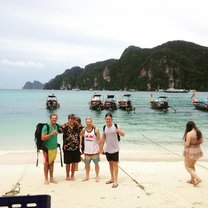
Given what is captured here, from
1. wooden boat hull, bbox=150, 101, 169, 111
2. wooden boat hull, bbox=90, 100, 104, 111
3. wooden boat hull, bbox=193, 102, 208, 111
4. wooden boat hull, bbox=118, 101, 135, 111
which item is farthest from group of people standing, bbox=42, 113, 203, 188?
wooden boat hull, bbox=150, 101, 169, 111

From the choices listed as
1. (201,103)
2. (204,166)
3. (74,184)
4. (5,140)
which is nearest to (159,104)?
(201,103)

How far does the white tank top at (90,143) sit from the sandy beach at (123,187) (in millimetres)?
837

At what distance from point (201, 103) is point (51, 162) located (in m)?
49.2

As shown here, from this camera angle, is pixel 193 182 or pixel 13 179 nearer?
pixel 193 182

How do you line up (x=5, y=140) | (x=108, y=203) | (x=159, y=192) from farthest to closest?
(x=5, y=140)
(x=159, y=192)
(x=108, y=203)

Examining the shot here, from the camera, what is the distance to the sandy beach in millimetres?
6891

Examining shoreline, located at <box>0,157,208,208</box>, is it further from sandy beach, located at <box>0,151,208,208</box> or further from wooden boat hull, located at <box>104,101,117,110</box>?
wooden boat hull, located at <box>104,101,117,110</box>

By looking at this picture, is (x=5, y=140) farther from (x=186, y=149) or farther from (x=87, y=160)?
(x=186, y=149)

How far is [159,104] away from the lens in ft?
184

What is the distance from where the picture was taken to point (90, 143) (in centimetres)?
824

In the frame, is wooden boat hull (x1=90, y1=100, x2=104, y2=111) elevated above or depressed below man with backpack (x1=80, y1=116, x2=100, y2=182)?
below

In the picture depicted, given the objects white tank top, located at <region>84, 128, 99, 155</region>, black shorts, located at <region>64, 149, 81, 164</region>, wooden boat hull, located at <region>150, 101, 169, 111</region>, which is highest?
white tank top, located at <region>84, 128, 99, 155</region>

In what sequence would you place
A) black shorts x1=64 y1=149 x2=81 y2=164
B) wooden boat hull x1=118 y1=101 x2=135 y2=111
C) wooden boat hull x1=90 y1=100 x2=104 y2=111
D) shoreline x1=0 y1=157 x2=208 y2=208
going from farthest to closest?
wooden boat hull x1=90 y1=100 x2=104 y2=111
wooden boat hull x1=118 y1=101 x2=135 y2=111
black shorts x1=64 y1=149 x2=81 y2=164
shoreline x1=0 y1=157 x2=208 y2=208

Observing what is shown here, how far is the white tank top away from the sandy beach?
0.84 m
